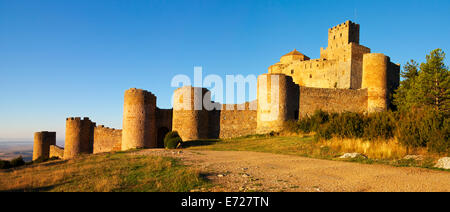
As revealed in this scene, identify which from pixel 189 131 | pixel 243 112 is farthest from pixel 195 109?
pixel 243 112

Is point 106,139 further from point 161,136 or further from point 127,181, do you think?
point 127,181

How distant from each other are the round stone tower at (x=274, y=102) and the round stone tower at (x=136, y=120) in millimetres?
9146

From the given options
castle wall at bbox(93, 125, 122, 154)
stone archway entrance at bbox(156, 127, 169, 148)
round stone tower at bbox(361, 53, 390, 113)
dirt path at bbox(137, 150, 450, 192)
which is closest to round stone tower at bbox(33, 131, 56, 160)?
castle wall at bbox(93, 125, 122, 154)

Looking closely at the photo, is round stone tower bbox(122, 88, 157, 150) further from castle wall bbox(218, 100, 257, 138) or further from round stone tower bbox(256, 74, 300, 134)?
round stone tower bbox(256, 74, 300, 134)

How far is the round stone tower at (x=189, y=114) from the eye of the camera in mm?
22812

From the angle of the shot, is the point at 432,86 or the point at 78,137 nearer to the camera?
the point at 432,86

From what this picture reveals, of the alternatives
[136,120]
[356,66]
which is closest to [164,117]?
[136,120]

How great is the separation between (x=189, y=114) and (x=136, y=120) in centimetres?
422

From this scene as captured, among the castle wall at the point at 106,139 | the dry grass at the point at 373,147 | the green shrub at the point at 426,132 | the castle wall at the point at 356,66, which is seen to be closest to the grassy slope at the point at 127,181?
the dry grass at the point at 373,147

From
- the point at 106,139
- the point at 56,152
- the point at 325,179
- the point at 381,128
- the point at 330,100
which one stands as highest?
the point at 330,100

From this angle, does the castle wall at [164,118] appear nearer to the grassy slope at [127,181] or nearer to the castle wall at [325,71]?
the grassy slope at [127,181]

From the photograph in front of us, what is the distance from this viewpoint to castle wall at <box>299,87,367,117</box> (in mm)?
23844

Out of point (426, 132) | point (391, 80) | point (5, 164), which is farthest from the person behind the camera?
point (391, 80)

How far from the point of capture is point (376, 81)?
25.9m
